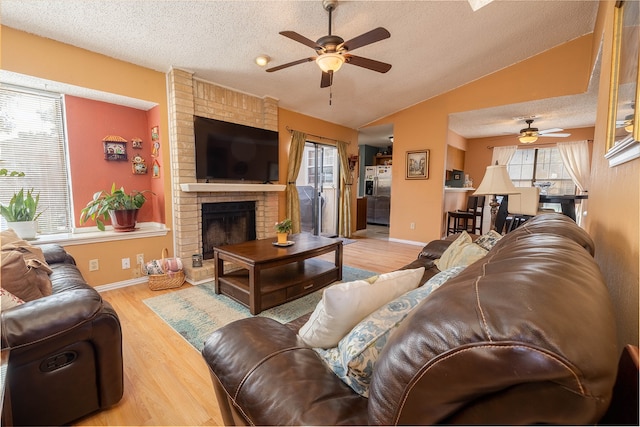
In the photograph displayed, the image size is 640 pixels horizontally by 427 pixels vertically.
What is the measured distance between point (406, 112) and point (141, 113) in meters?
4.49

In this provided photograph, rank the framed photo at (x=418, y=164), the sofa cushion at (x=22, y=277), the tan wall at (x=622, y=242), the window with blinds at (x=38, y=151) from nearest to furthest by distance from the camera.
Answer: the tan wall at (x=622, y=242)
the sofa cushion at (x=22, y=277)
the window with blinds at (x=38, y=151)
the framed photo at (x=418, y=164)

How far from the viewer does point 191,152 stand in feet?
11.1

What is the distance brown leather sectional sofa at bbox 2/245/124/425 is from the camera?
1.09 m

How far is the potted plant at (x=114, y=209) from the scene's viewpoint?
2932 millimetres

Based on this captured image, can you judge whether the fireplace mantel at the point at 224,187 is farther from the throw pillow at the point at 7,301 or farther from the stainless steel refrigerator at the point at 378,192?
the stainless steel refrigerator at the point at 378,192

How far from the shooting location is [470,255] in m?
1.81

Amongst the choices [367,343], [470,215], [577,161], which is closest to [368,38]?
[367,343]

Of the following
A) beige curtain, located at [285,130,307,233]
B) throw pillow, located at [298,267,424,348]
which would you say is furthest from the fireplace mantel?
throw pillow, located at [298,267,424,348]

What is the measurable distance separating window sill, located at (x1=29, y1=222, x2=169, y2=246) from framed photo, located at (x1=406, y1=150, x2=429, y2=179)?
4347 millimetres

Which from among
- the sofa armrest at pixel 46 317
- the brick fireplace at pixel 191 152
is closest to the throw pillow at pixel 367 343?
the sofa armrest at pixel 46 317

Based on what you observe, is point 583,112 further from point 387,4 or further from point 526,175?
point 387,4

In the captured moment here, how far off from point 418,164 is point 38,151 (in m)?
5.45

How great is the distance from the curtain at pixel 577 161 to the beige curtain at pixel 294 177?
6037 millimetres

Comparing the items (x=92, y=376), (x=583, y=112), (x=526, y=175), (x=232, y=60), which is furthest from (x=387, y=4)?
(x=526, y=175)
